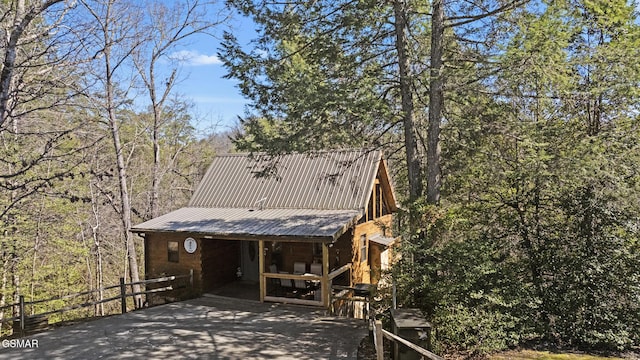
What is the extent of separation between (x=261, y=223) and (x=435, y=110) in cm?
601

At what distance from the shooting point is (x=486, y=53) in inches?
348

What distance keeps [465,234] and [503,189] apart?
131cm

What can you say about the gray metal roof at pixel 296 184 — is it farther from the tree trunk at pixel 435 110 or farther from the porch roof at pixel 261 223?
the tree trunk at pixel 435 110

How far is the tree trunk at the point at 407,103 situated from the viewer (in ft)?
30.0

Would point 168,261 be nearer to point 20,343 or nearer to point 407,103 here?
point 20,343

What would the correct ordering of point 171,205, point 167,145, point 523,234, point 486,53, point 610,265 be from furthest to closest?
point 167,145, point 171,205, point 486,53, point 523,234, point 610,265

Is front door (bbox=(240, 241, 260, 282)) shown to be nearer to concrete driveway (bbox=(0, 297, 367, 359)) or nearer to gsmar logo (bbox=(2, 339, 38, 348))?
concrete driveway (bbox=(0, 297, 367, 359))

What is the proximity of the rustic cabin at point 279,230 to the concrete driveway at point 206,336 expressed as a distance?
1486 mm

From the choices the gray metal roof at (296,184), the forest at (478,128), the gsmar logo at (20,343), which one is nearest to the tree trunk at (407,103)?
the forest at (478,128)

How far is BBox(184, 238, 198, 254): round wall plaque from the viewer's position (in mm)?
12328

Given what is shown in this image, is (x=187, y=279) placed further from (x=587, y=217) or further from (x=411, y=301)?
(x=587, y=217)

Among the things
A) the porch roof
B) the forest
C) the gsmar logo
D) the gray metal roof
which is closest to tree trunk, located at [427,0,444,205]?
the forest

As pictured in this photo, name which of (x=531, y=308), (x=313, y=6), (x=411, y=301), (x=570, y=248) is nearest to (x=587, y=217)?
(x=570, y=248)

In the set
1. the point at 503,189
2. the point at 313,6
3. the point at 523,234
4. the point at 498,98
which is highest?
the point at 313,6
